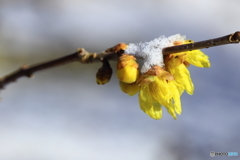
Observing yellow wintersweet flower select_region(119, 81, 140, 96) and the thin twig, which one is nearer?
the thin twig

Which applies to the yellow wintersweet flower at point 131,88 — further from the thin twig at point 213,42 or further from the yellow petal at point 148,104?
the thin twig at point 213,42

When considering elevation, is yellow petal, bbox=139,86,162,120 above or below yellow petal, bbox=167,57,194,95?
below

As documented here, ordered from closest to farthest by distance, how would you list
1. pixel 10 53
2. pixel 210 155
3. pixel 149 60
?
pixel 149 60, pixel 10 53, pixel 210 155

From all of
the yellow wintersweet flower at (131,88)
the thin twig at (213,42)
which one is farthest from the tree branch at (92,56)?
the yellow wintersweet flower at (131,88)

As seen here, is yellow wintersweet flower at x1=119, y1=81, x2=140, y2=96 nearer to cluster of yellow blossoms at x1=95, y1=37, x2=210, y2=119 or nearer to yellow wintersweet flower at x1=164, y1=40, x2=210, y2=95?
cluster of yellow blossoms at x1=95, y1=37, x2=210, y2=119

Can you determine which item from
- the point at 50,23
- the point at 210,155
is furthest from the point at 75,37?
the point at 210,155

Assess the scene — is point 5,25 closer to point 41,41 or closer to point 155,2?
point 41,41

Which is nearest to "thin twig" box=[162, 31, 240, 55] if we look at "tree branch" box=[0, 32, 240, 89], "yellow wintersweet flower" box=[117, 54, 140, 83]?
"tree branch" box=[0, 32, 240, 89]

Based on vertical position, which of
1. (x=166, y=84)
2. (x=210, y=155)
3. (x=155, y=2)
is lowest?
(x=210, y=155)

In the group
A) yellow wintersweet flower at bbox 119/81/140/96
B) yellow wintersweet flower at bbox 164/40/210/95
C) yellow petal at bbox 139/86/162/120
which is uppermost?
yellow wintersweet flower at bbox 164/40/210/95
